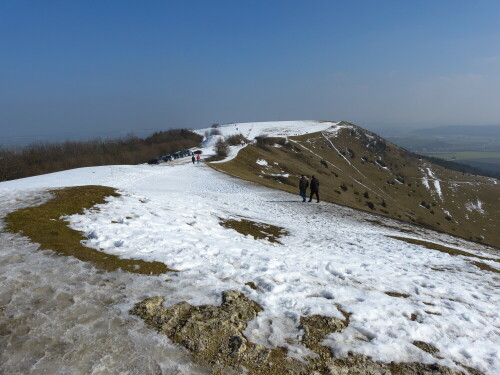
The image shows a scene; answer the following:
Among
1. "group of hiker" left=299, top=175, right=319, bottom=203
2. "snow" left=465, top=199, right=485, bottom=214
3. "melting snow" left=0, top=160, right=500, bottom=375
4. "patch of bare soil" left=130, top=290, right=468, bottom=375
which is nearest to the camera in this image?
"patch of bare soil" left=130, top=290, right=468, bottom=375

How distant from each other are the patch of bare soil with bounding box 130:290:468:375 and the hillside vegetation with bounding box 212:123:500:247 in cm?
3873

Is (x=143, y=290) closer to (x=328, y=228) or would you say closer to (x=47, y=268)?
(x=47, y=268)

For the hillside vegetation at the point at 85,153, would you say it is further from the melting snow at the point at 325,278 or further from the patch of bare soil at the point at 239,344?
the patch of bare soil at the point at 239,344

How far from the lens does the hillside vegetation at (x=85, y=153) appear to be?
6482cm

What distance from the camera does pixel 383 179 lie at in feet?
311

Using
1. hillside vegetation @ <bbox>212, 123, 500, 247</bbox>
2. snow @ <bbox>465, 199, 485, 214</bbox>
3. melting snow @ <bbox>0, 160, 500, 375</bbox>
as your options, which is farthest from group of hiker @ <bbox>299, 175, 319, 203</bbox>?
snow @ <bbox>465, 199, 485, 214</bbox>

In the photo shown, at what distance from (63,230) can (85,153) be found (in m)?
88.1

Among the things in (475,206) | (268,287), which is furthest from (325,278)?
(475,206)

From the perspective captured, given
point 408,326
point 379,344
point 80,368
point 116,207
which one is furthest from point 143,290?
point 116,207

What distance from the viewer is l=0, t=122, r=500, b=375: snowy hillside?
18.1ft

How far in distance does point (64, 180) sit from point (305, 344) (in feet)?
94.8

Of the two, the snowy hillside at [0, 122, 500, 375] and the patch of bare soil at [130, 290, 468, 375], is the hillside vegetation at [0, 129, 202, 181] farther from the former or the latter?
the patch of bare soil at [130, 290, 468, 375]

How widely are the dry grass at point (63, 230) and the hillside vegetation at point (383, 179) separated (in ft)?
104

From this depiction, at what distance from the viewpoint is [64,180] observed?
90.2 ft
